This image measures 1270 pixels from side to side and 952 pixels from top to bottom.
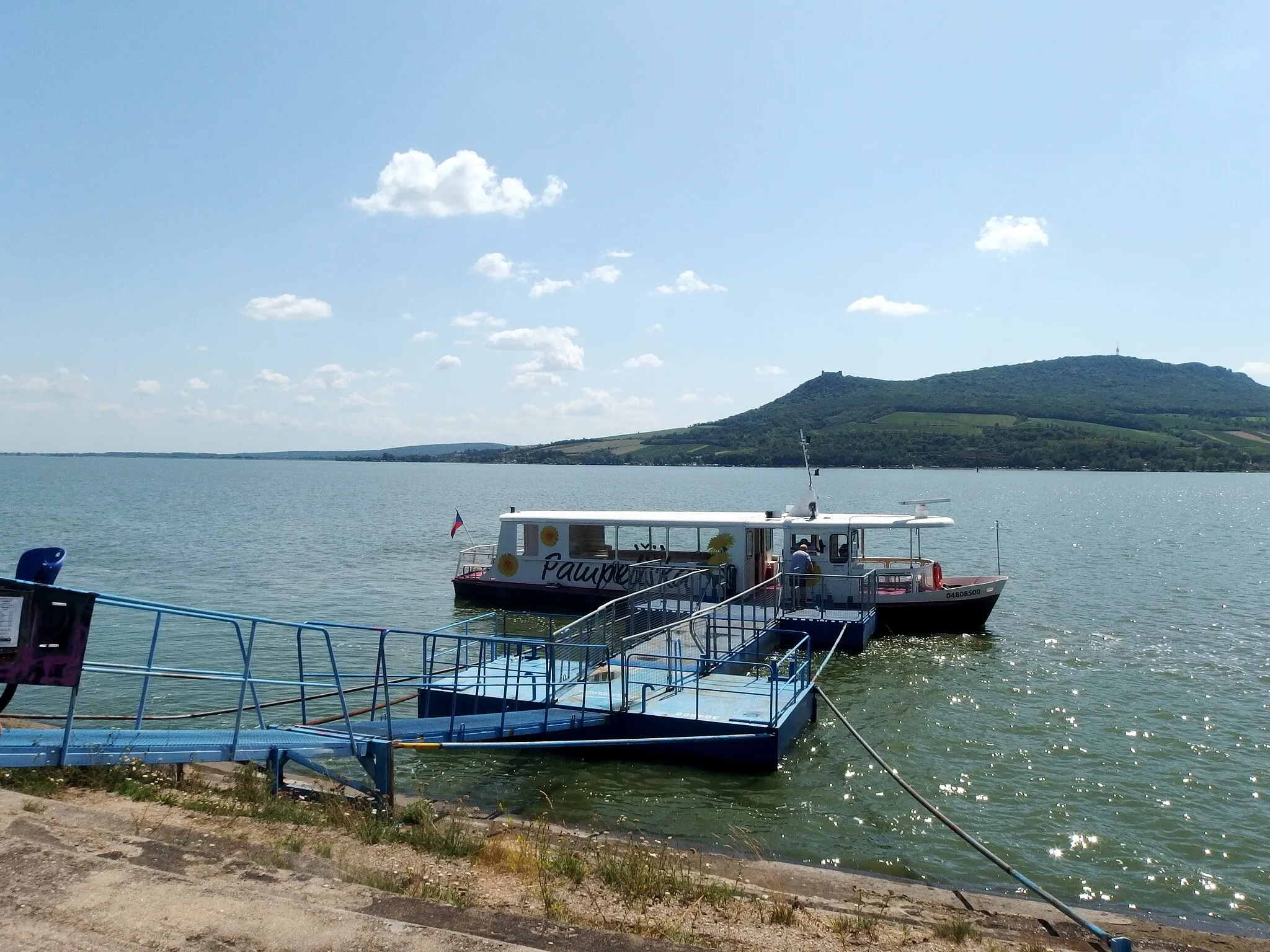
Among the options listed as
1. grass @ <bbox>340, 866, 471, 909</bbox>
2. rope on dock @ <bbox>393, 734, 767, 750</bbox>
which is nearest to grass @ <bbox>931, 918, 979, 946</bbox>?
grass @ <bbox>340, 866, 471, 909</bbox>

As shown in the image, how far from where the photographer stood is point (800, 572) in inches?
982

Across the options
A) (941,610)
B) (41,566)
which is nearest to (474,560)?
(941,610)

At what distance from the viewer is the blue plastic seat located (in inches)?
297

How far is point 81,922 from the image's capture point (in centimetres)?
562

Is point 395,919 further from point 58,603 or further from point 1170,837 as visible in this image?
point 1170,837

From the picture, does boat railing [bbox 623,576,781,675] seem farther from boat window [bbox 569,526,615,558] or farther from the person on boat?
boat window [bbox 569,526,615,558]

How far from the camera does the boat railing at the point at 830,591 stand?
24875mm

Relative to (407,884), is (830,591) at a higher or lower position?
higher

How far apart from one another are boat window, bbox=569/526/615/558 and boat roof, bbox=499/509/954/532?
51cm

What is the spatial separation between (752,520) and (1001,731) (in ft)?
35.2

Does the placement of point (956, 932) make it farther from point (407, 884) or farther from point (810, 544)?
point (810, 544)

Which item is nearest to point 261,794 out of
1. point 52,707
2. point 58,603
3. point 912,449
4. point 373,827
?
point 373,827

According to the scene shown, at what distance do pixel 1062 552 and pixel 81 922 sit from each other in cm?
5233

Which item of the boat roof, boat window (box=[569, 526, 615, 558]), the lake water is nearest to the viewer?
the lake water
